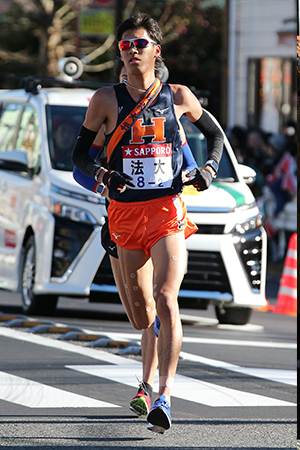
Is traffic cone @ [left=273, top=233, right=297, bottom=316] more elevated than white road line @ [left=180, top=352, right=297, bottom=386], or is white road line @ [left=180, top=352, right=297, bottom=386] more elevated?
white road line @ [left=180, top=352, right=297, bottom=386]

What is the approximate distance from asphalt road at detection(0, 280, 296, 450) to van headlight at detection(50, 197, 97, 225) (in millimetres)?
944

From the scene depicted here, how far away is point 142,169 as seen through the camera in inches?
203

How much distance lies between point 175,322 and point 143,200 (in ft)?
2.12

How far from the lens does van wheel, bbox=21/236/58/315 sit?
912 centimetres

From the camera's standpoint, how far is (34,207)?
9.16 m

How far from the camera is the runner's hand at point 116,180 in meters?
5.04

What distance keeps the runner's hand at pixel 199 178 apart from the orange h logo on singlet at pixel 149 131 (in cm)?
23

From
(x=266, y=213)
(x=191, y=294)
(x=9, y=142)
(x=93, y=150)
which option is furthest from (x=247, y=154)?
(x=93, y=150)

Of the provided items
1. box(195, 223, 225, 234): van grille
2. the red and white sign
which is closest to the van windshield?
the red and white sign

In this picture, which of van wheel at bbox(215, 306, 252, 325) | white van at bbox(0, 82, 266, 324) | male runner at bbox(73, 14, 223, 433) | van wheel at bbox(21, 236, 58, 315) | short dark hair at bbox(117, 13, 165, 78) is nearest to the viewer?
male runner at bbox(73, 14, 223, 433)

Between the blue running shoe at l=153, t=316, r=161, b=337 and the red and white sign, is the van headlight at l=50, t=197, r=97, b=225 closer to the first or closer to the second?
the red and white sign

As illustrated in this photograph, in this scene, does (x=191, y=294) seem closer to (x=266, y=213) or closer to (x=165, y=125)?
(x=165, y=125)

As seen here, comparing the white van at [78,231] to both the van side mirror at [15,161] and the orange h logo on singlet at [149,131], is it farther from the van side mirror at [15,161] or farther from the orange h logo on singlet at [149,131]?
the orange h logo on singlet at [149,131]

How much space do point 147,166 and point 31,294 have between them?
4.22 m
